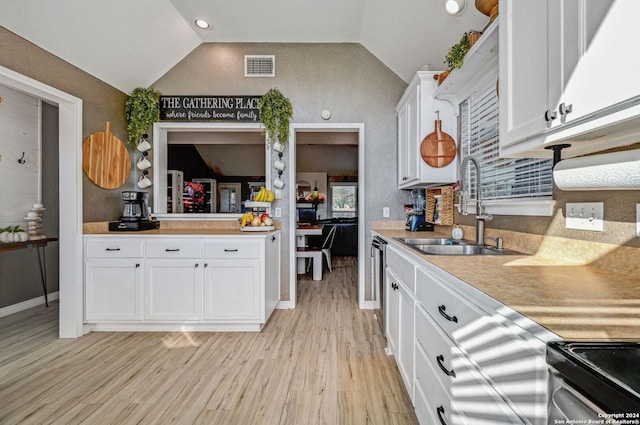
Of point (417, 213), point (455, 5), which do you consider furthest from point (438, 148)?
point (455, 5)

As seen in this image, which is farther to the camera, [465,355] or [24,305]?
[24,305]

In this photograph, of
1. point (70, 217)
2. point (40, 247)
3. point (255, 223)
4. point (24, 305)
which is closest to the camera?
point (70, 217)

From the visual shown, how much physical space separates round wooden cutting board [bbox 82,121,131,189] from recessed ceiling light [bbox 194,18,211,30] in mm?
1387

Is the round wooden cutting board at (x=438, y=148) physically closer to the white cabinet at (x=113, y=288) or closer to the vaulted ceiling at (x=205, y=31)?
the vaulted ceiling at (x=205, y=31)

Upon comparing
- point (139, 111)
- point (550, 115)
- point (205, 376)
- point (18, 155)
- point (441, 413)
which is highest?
point (139, 111)

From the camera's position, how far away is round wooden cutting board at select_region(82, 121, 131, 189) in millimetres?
3055

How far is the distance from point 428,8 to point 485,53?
3.12 ft

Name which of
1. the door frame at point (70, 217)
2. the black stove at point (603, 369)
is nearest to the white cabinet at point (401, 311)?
the black stove at point (603, 369)

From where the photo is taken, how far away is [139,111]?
11.6ft

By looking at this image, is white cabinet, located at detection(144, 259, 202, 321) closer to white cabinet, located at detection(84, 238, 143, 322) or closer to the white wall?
white cabinet, located at detection(84, 238, 143, 322)

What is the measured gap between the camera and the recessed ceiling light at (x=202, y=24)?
329cm

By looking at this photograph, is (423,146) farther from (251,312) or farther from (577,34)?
(251,312)

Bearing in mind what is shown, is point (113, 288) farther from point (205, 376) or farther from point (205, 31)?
point (205, 31)

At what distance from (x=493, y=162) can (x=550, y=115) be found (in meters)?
1.25
